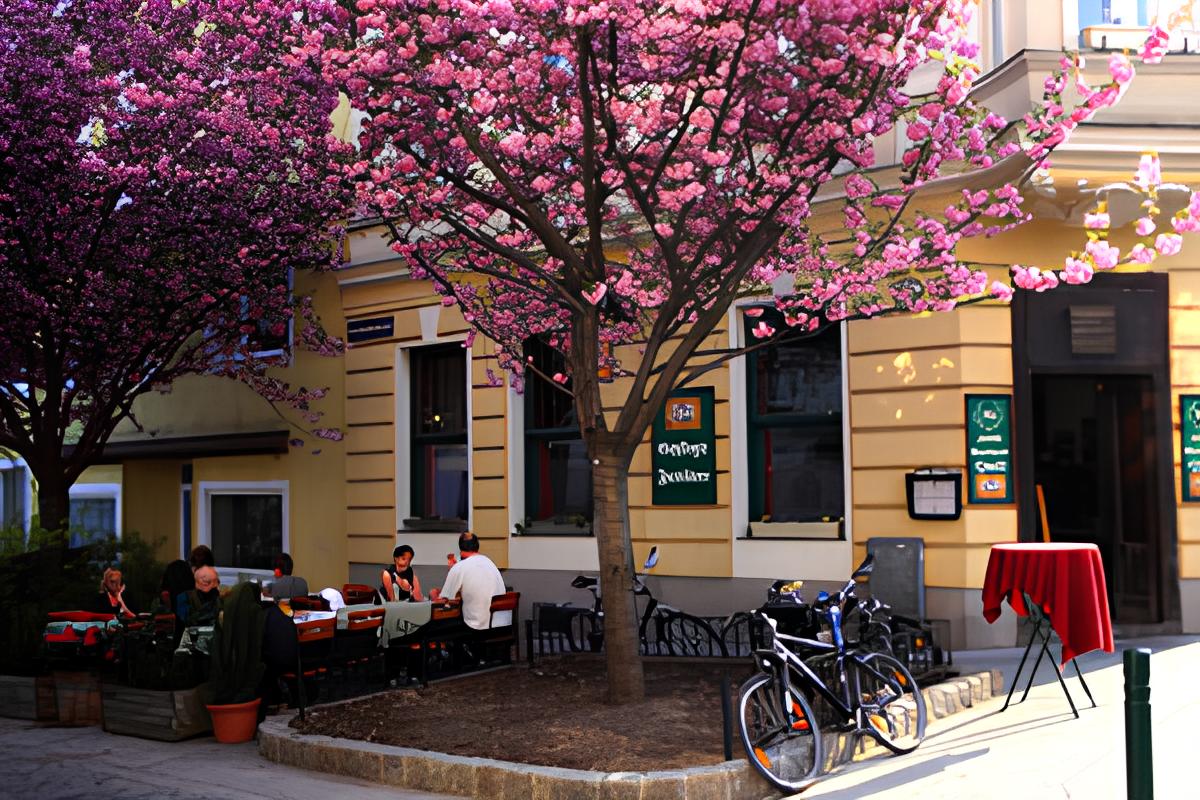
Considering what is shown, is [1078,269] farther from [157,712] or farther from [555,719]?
[157,712]

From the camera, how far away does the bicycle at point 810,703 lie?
7.97m

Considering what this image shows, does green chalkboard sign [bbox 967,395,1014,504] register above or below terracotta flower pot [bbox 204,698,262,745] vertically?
above

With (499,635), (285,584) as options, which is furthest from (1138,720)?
(285,584)

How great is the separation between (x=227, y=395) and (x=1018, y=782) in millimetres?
15489

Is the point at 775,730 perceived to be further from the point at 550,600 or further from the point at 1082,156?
the point at 550,600

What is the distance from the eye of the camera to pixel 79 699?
11.6m

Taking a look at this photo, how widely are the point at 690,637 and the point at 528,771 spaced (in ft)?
15.9

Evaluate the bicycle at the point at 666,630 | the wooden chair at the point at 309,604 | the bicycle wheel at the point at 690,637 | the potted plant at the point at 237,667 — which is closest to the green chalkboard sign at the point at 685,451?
the bicycle at the point at 666,630

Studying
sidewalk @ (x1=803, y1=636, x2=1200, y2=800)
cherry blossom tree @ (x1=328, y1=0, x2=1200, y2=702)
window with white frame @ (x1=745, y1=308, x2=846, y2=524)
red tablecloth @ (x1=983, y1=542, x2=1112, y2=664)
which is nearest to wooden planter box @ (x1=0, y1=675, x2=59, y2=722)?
cherry blossom tree @ (x1=328, y1=0, x2=1200, y2=702)

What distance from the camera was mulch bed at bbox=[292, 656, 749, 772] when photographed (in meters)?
8.45

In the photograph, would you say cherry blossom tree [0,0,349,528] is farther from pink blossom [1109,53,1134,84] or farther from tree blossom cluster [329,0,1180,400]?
pink blossom [1109,53,1134,84]

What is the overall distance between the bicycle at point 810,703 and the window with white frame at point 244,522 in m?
12.4

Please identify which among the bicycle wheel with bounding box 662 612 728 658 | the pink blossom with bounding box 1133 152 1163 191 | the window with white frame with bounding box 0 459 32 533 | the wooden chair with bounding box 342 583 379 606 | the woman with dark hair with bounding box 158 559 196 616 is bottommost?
the bicycle wheel with bounding box 662 612 728 658

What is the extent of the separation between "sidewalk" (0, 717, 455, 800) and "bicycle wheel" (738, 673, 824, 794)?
2.12 m
